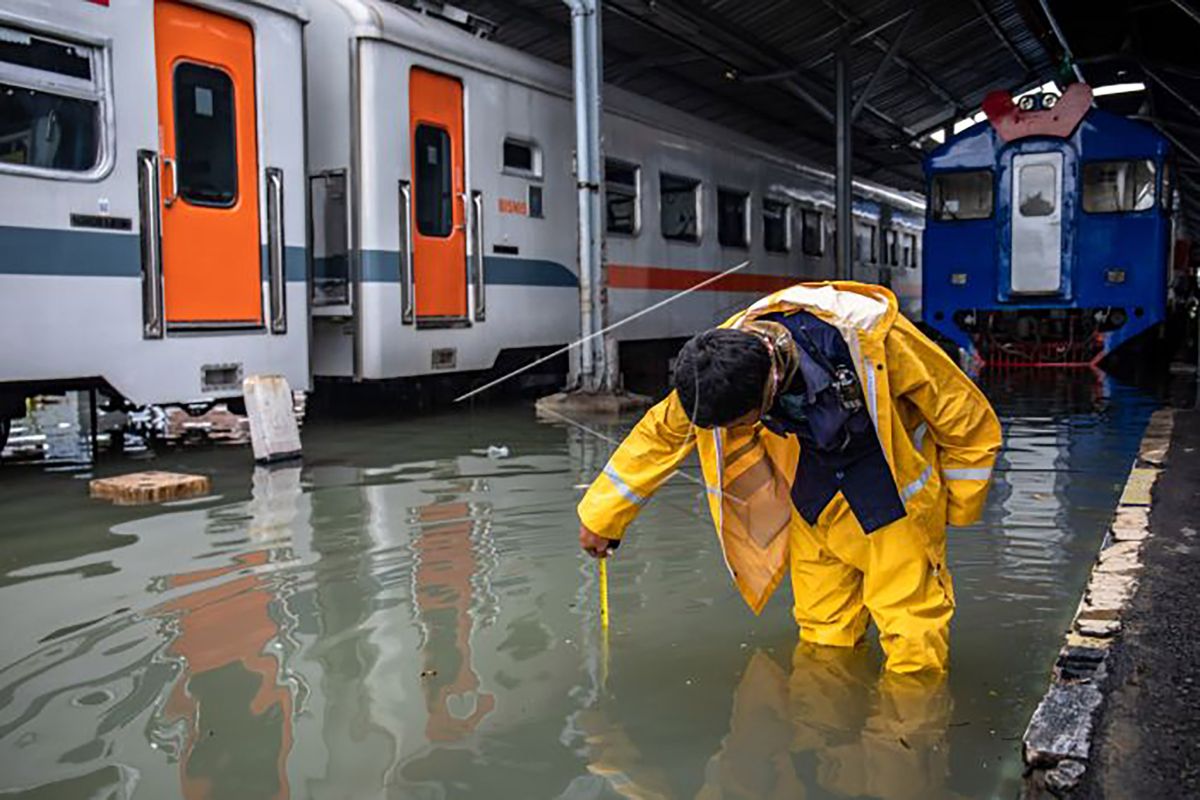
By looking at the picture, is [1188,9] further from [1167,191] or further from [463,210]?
[463,210]

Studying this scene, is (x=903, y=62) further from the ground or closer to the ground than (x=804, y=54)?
further from the ground

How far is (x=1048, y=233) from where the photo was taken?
42.9 feet

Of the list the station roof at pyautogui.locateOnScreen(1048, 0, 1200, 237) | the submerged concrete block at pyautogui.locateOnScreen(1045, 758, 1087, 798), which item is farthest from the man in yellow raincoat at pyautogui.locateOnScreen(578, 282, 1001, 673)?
the station roof at pyautogui.locateOnScreen(1048, 0, 1200, 237)

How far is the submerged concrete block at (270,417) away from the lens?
686 cm

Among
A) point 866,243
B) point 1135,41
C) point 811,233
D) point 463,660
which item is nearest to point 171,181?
point 463,660

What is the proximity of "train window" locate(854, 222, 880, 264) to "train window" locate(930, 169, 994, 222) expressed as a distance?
160 inches

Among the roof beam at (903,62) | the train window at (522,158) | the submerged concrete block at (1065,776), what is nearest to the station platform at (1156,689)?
the submerged concrete block at (1065,776)

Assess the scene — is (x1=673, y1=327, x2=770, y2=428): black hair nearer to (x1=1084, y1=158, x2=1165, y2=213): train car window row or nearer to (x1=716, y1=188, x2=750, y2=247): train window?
(x1=716, y1=188, x2=750, y2=247): train window

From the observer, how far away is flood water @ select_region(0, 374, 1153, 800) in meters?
2.62

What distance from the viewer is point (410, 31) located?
328 inches

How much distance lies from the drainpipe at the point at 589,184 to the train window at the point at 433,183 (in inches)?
49.6

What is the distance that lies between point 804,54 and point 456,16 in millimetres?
8591

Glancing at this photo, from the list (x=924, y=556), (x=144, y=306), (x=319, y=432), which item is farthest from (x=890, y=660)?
(x=319, y=432)

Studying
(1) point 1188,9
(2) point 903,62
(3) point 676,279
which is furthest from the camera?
(2) point 903,62
